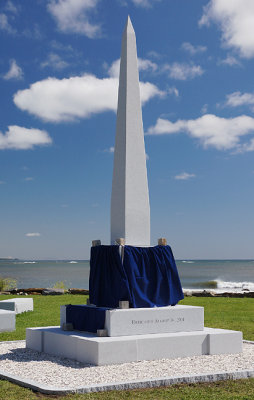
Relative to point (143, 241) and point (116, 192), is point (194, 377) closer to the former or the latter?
point (143, 241)

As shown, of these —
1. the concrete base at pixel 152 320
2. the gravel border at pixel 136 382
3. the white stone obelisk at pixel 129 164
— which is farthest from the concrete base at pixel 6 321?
the gravel border at pixel 136 382

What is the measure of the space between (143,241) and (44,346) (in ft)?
8.78

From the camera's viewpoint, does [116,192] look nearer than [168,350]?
No

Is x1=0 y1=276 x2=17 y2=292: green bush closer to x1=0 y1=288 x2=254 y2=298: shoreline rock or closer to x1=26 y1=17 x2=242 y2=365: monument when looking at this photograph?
x1=0 y1=288 x2=254 y2=298: shoreline rock

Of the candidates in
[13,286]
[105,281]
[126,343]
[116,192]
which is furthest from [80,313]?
[13,286]

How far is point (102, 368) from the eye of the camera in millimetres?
7809

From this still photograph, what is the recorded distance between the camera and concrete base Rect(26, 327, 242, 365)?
8164 millimetres

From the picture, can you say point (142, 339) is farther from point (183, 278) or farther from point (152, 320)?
point (183, 278)

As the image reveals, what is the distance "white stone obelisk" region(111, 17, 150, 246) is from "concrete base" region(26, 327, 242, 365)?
1957 millimetres

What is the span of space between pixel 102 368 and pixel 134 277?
Result: 194 centimetres

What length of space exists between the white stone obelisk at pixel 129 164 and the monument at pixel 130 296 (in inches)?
Result: 0.7

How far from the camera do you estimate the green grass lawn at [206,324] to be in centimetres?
630

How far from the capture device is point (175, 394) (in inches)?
253

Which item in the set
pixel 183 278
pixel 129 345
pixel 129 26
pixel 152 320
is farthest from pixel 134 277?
pixel 183 278
